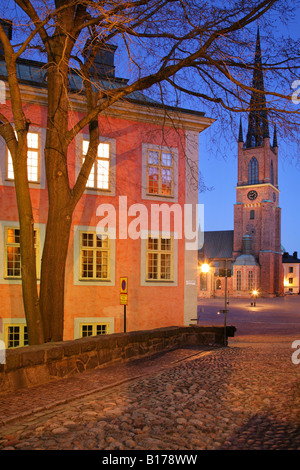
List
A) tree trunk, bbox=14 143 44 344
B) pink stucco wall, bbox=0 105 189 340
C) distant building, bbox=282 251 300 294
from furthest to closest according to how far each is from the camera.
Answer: distant building, bbox=282 251 300 294 < pink stucco wall, bbox=0 105 189 340 < tree trunk, bbox=14 143 44 344

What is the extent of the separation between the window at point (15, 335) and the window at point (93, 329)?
6.24ft

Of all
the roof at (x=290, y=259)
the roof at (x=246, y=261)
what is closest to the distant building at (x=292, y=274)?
the roof at (x=290, y=259)

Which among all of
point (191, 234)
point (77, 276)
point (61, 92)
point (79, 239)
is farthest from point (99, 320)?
point (61, 92)

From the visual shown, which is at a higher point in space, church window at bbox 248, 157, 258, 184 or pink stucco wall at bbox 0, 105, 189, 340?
church window at bbox 248, 157, 258, 184

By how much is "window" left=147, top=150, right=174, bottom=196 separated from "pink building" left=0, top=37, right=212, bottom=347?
35 mm

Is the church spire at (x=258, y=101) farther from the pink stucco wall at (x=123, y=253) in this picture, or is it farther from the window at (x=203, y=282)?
the window at (x=203, y=282)

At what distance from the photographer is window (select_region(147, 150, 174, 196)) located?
53.0 ft

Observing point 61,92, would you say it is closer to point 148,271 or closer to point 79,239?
point 79,239

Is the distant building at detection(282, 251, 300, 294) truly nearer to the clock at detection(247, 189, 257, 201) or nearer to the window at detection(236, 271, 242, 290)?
the clock at detection(247, 189, 257, 201)

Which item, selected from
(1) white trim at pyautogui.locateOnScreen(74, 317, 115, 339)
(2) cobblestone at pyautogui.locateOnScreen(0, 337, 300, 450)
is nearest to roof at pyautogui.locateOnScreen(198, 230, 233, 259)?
(1) white trim at pyautogui.locateOnScreen(74, 317, 115, 339)

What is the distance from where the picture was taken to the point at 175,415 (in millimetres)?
5402

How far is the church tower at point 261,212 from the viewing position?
276 ft

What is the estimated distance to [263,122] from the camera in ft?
32.5
